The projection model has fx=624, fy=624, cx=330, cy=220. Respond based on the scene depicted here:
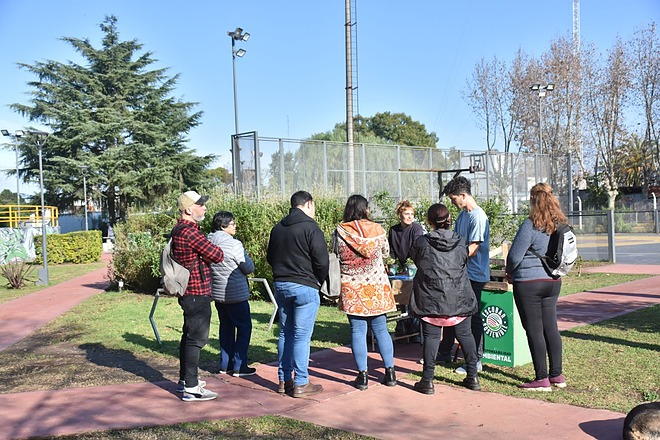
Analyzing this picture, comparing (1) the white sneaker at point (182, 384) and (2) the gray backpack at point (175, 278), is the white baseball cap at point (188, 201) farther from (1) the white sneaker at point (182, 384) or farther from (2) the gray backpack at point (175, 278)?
(1) the white sneaker at point (182, 384)

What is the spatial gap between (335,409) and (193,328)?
4.73 ft

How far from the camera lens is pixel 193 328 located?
219 inches

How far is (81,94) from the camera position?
42.9 metres

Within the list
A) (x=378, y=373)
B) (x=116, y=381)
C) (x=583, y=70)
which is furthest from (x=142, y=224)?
(x=583, y=70)

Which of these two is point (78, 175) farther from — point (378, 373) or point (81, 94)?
point (378, 373)

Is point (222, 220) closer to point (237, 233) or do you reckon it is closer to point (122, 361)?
point (122, 361)

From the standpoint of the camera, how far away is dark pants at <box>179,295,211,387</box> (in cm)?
554

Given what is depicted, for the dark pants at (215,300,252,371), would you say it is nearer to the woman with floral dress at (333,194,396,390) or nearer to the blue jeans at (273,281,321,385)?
the blue jeans at (273,281,321,385)

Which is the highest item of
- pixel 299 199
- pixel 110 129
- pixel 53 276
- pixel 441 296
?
pixel 110 129

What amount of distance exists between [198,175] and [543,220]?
1653 inches

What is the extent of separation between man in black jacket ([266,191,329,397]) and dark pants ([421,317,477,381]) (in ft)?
3.41

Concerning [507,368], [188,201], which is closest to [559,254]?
[507,368]

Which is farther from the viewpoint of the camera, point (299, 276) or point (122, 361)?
point (122, 361)

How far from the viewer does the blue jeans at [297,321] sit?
18.5ft
